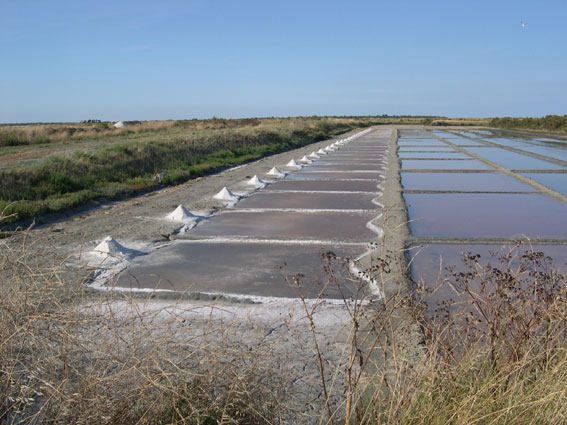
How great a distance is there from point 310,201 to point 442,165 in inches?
409

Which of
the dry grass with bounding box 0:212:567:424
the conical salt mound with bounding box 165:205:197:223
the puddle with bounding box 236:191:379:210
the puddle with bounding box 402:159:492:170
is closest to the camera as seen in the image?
the dry grass with bounding box 0:212:567:424

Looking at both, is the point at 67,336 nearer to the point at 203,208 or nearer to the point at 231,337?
the point at 231,337

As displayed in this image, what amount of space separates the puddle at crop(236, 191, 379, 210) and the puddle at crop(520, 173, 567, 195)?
5.51 meters

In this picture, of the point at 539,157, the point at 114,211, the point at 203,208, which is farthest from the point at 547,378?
the point at 539,157

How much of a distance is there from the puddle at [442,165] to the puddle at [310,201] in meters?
7.45

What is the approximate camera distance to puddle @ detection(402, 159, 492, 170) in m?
19.2

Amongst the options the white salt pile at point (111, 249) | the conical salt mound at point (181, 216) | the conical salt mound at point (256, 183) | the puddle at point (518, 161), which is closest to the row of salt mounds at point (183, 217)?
the conical salt mound at point (181, 216)

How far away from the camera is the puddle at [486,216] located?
28.8ft

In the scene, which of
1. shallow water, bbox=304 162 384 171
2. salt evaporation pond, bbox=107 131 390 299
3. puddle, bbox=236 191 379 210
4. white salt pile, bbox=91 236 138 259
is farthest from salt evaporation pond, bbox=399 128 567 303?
white salt pile, bbox=91 236 138 259

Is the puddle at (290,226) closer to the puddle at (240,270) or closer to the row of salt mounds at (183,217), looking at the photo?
the row of salt mounds at (183,217)

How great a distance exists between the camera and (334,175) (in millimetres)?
17156

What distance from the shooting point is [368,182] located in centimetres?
1522

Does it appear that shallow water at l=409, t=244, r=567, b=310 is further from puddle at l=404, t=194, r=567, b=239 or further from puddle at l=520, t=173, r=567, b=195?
puddle at l=520, t=173, r=567, b=195

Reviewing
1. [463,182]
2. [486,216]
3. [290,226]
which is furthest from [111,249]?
[463,182]
